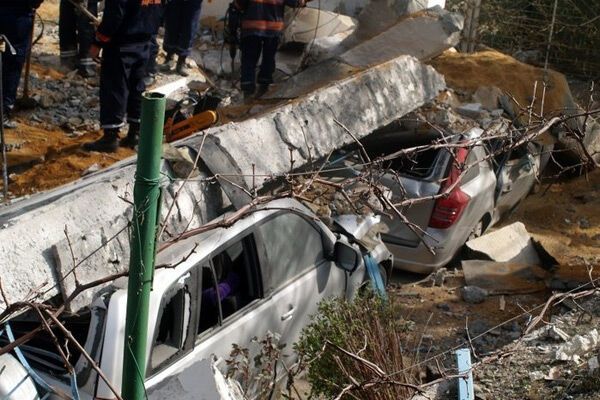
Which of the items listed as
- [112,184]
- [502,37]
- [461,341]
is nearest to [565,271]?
[461,341]

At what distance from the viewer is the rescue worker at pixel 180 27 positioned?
Result: 11.9 m

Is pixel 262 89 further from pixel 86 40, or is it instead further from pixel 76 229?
pixel 76 229

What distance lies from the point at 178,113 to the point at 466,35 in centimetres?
728

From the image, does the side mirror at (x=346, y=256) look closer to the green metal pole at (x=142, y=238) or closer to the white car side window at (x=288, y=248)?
the white car side window at (x=288, y=248)

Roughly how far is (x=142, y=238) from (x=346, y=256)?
290 centimetres

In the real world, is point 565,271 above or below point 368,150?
below

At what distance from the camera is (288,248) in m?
5.66

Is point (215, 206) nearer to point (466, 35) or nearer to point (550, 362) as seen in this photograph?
point (550, 362)

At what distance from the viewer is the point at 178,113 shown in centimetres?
847

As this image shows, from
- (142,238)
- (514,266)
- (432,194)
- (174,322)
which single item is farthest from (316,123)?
(142,238)

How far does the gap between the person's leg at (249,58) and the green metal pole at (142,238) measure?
330 inches

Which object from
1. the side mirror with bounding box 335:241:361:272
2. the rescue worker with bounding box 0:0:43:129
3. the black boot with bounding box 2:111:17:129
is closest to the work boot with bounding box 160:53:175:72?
the black boot with bounding box 2:111:17:129

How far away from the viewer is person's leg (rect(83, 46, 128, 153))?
26.9 ft

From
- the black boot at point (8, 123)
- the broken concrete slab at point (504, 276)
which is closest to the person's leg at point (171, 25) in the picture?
the black boot at point (8, 123)
